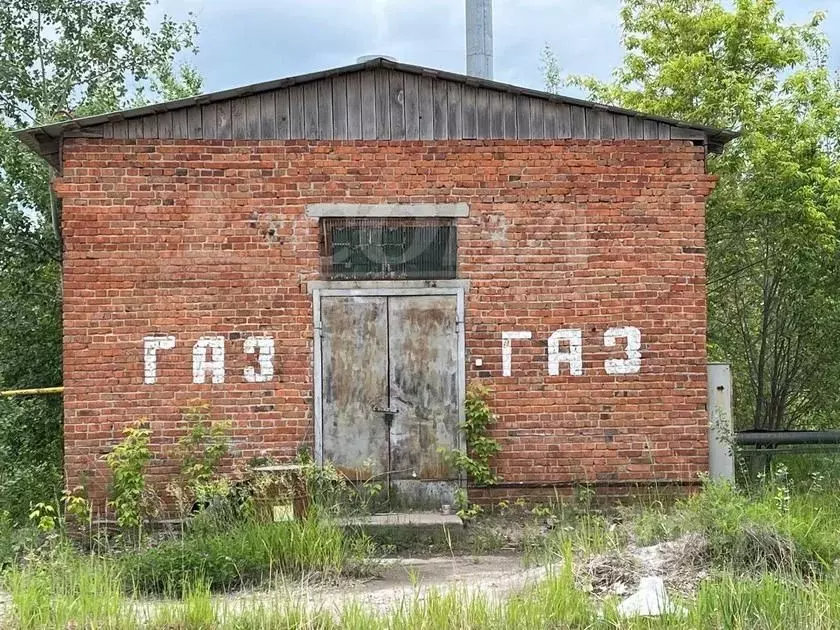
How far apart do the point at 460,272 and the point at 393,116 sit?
68.8 inches

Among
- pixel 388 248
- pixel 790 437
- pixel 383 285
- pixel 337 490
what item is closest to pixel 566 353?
pixel 383 285

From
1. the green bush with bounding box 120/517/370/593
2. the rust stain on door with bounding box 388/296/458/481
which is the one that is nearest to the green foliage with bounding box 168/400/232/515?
the green bush with bounding box 120/517/370/593

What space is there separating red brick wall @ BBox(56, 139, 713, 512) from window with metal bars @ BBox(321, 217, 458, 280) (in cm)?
16

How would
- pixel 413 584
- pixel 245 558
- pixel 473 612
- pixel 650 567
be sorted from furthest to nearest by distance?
pixel 245 558 → pixel 650 567 → pixel 413 584 → pixel 473 612

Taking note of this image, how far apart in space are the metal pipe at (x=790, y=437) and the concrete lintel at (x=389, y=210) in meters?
5.09

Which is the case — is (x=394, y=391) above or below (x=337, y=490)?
above

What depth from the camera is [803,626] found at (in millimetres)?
6109

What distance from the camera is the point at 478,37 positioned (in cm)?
1447

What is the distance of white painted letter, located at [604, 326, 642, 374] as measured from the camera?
10.3 metres

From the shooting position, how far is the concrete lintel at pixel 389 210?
10180 mm

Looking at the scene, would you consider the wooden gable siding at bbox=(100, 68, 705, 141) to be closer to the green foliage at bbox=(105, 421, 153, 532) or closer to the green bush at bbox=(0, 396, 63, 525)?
the green foliage at bbox=(105, 421, 153, 532)

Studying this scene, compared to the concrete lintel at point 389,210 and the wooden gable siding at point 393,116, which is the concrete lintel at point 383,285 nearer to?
the concrete lintel at point 389,210

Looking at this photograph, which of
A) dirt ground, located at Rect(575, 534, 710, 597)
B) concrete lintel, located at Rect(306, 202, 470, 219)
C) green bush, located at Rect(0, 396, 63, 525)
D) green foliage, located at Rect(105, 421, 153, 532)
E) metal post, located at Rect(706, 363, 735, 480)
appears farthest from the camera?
green bush, located at Rect(0, 396, 63, 525)

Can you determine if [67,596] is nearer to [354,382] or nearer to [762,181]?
[354,382]
